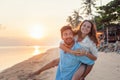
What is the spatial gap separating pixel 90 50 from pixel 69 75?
418 mm

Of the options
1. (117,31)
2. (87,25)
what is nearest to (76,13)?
(117,31)

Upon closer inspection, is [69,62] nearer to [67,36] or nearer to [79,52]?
[79,52]

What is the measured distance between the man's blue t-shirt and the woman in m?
0.05

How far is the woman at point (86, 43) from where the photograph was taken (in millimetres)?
4145

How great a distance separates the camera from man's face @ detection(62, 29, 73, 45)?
4234mm

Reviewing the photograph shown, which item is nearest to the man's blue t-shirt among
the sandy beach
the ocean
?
the sandy beach

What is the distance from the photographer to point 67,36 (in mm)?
4230

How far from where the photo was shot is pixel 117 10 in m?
37.6

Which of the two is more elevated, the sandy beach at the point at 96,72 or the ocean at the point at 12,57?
the sandy beach at the point at 96,72

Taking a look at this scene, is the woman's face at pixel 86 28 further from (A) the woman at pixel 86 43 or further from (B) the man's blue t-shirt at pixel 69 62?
(B) the man's blue t-shirt at pixel 69 62

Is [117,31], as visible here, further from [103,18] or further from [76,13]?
[76,13]

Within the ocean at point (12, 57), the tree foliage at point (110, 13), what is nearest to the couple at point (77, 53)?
the ocean at point (12, 57)

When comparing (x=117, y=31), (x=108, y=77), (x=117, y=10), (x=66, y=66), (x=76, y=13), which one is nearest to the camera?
(x=66, y=66)

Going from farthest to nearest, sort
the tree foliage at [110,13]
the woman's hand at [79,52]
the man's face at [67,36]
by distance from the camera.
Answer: the tree foliage at [110,13] < the man's face at [67,36] < the woman's hand at [79,52]
